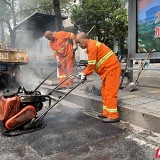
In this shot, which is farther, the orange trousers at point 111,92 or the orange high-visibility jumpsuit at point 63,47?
the orange high-visibility jumpsuit at point 63,47

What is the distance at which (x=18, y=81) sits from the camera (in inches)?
323

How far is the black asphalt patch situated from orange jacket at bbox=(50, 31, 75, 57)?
8.31ft

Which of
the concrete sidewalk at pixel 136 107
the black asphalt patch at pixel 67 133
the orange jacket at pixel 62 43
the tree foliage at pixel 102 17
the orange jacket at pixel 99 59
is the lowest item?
the black asphalt patch at pixel 67 133

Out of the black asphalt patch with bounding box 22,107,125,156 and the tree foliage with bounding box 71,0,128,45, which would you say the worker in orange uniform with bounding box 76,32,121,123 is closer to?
the black asphalt patch with bounding box 22,107,125,156

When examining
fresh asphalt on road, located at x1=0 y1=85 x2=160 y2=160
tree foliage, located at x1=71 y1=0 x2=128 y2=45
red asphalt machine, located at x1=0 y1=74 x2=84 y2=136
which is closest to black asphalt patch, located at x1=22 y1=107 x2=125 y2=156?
Result: fresh asphalt on road, located at x1=0 y1=85 x2=160 y2=160

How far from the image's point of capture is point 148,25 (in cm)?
576

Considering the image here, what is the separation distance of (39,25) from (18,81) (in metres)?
5.14

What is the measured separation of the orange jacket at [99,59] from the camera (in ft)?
11.3

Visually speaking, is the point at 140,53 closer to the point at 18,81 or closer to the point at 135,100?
the point at 135,100

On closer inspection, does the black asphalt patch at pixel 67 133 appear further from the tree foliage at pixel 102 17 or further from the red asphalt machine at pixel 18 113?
the tree foliage at pixel 102 17

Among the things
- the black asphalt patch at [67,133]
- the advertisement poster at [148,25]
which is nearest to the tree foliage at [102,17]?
the advertisement poster at [148,25]

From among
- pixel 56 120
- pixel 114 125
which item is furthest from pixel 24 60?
pixel 114 125

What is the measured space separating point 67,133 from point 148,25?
4.17m

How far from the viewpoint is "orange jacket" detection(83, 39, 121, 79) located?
346cm
